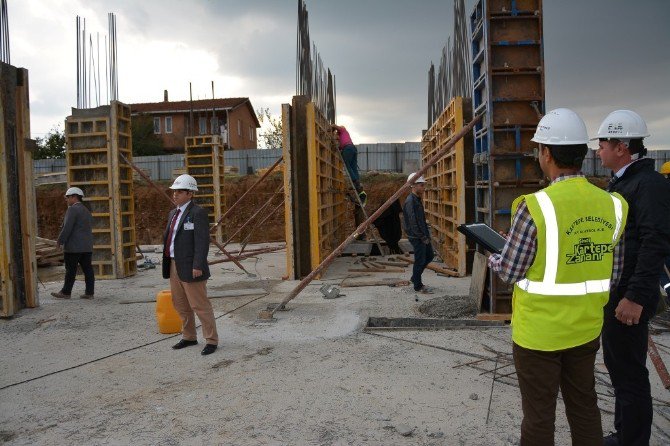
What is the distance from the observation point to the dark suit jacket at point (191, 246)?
20.3ft

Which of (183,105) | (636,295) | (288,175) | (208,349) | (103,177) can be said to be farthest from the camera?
(183,105)

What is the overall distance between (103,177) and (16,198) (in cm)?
363

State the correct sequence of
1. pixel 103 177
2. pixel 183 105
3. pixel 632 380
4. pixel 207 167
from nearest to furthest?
pixel 632 380 < pixel 103 177 < pixel 207 167 < pixel 183 105

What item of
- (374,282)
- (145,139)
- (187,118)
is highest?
(187,118)

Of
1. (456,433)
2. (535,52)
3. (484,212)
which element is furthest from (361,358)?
(535,52)

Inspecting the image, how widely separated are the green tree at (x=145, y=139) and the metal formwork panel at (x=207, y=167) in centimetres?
2126

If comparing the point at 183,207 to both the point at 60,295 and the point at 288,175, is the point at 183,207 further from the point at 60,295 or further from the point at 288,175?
the point at 288,175

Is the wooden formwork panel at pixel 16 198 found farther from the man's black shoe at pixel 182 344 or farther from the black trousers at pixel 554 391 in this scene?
the black trousers at pixel 554 391

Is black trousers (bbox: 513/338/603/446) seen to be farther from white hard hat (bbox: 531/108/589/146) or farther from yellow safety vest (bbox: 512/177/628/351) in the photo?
white hard hat (bbox: 531/108/589/146)

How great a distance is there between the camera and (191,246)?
6.27 meters

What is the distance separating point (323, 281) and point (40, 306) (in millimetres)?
4952

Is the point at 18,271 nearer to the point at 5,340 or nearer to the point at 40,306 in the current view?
the point at 40,306

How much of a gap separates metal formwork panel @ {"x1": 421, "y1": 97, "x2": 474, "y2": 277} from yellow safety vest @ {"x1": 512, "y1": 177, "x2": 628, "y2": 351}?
8145mm

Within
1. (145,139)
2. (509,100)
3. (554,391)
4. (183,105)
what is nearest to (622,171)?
(554,391)
